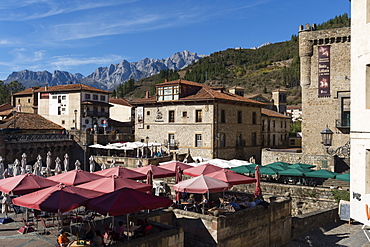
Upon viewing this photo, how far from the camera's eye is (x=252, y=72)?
15088 centimetres

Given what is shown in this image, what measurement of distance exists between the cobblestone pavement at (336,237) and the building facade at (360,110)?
7828mm

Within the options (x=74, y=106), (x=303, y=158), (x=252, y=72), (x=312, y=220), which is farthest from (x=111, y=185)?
(x=252, y=72)

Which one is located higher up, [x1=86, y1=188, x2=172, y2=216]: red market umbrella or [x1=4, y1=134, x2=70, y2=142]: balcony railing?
[x1=4, y1=134, x2=70, y2=142]: balcony railing

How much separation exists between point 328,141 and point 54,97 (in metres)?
41.6

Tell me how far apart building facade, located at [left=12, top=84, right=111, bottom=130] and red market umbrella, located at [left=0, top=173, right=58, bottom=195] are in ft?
119

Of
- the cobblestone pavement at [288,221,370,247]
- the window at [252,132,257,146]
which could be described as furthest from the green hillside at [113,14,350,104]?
the cobblestone pavement at [288,221,370,247]

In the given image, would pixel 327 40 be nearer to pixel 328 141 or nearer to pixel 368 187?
pixel 328 141

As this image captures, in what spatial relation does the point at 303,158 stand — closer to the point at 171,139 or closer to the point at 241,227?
the point at 171,139

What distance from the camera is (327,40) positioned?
32062mm

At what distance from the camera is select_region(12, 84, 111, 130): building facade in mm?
52000

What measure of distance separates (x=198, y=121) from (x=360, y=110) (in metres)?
27.9

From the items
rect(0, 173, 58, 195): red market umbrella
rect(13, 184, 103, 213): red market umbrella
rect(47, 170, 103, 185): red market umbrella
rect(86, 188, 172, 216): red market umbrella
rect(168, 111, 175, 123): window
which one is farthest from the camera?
rect(168, 111, 175, 123): window

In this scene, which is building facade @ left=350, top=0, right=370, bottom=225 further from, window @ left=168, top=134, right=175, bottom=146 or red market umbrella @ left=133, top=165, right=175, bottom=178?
window @ left=168, top=134, right=175, bottom=146

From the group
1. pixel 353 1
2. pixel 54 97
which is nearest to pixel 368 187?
pixel 353 1
